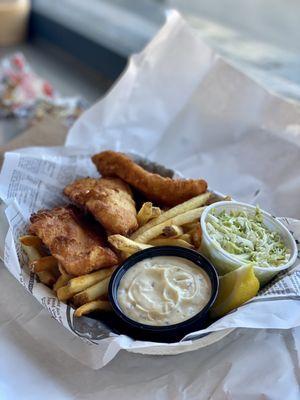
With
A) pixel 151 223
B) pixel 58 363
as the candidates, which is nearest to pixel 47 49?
pixel 151 223

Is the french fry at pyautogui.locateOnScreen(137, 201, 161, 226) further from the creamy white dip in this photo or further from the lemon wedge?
the lemon wedge

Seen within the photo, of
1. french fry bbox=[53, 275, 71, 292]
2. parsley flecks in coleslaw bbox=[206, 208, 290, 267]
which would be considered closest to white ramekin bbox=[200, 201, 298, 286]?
parsley flecks in coleslaw bbox=[206, 208, 290, 267]

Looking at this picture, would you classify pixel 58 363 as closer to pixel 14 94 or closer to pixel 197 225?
pixel 197 225

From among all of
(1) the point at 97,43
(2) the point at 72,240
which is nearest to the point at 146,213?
(2) the point at 72,240

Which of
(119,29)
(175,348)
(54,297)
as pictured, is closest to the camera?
(175,348)

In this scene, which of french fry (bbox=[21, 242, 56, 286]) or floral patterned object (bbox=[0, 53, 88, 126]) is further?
floral patterned object (bbox=[0, 53, 88, 126])

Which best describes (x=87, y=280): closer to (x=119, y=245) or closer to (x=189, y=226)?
(x=119, y=245)

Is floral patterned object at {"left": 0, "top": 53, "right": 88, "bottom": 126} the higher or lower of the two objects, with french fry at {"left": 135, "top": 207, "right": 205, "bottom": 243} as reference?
lower
